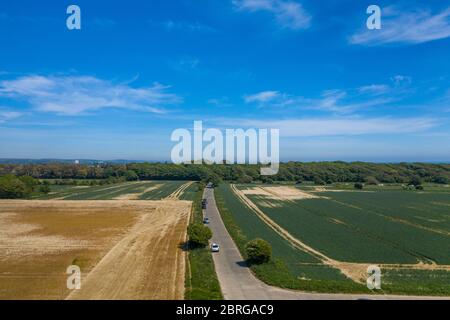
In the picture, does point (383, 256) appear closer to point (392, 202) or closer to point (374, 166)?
point (392, 202)

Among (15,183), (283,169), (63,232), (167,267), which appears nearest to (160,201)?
(63,232)

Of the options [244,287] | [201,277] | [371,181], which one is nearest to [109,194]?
[201,277]

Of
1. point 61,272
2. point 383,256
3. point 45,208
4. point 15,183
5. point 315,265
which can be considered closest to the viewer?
point 61,272

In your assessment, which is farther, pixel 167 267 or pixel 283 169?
pixel 283 169

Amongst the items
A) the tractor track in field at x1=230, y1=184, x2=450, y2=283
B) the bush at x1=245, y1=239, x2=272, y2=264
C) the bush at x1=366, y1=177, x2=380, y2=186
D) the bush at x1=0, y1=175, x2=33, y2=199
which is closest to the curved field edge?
the bush at x1=245, y1=239, x2=272, y2=264

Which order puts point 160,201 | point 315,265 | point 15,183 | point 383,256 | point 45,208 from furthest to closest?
1. point 15,183
2. point 160,201
3. point 45,208
4. point 383,256
5. point 315,265

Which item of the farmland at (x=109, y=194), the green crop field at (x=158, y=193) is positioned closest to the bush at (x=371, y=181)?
the green crop field at (x=158, y=193)

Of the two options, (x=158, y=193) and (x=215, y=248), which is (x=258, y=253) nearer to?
(x=215, y=248)

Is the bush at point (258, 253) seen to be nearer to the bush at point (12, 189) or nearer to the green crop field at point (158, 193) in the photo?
the green crop field at point (158, 193)
